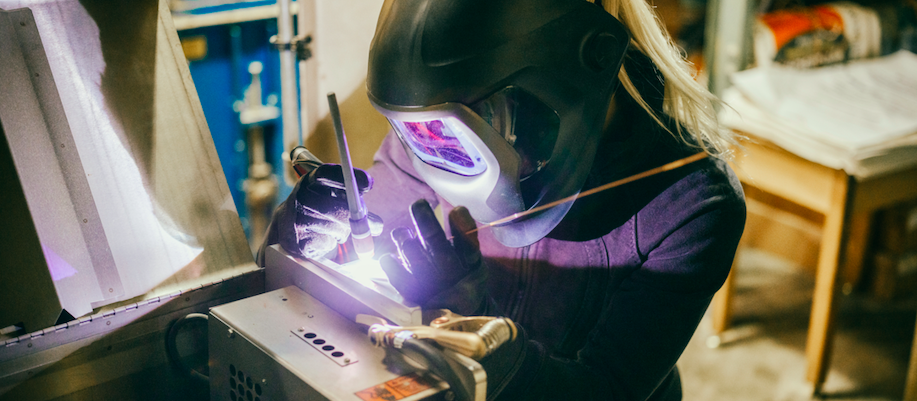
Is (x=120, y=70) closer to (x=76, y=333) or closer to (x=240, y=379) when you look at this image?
(x=76, y=333)

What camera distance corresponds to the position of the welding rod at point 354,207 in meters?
0.87

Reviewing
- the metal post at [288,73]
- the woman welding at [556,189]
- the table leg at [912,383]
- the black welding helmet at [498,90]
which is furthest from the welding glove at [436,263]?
the table leg at [912,383]

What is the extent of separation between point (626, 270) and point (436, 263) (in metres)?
0.37

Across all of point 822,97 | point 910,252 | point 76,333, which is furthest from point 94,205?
point 910,252

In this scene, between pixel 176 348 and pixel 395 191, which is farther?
pixel 395 191

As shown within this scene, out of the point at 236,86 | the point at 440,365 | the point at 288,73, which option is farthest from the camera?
the point at 236,86

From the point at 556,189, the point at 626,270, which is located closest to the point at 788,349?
the point at 626,270

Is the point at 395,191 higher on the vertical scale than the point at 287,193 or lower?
higher

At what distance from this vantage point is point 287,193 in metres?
2.40

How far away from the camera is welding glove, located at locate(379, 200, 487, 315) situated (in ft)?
2.68

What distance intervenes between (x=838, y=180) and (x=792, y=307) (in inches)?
38.2

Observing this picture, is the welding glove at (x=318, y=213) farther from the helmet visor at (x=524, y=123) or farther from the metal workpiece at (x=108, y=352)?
the helmet visor at (x=524, y=123)

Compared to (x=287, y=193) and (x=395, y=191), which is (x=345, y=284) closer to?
(x=395, y=191)

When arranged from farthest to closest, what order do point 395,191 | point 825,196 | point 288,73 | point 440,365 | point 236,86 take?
point 236,86, point 825,196, point 288,73, point 395,191, point 440,365
